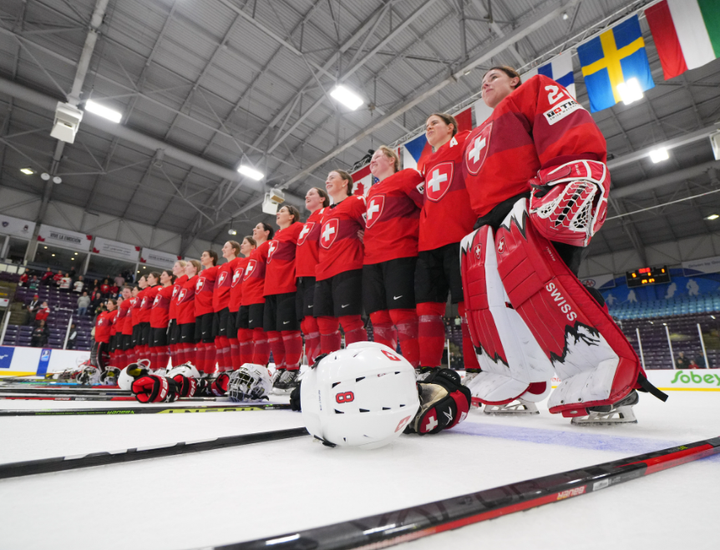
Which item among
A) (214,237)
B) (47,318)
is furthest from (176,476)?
(214,237)

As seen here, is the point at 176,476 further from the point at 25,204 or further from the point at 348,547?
the point at 25,204

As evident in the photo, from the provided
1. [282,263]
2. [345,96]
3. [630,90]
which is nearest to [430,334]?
[282,263]

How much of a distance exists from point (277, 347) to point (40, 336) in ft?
39.3

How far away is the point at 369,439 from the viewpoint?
3.92ft

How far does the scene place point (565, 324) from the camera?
1744mm

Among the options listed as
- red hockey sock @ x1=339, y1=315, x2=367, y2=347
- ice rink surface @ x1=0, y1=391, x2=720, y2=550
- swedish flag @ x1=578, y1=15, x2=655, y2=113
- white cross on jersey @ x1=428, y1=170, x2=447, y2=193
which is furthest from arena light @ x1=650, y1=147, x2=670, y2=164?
ice rink surface @ x1=0, y1=391, x2=720, y2=550

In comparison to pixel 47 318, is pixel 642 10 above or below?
above

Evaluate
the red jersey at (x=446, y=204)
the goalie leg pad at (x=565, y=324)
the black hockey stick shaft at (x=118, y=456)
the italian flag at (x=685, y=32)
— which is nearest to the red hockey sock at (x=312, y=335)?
the red jersey at (x=446, y=204)

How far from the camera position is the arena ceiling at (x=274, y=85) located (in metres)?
8.69

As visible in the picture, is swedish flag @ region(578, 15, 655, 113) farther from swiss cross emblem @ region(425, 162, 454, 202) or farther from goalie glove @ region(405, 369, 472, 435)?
goalie glove @ region(405, 369, 472, 435)

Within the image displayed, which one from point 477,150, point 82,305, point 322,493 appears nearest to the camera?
point 322,493

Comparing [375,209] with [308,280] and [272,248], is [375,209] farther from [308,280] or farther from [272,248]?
[272,248]

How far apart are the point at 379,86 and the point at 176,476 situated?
11.7 metres

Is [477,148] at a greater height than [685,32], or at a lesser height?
lesser
